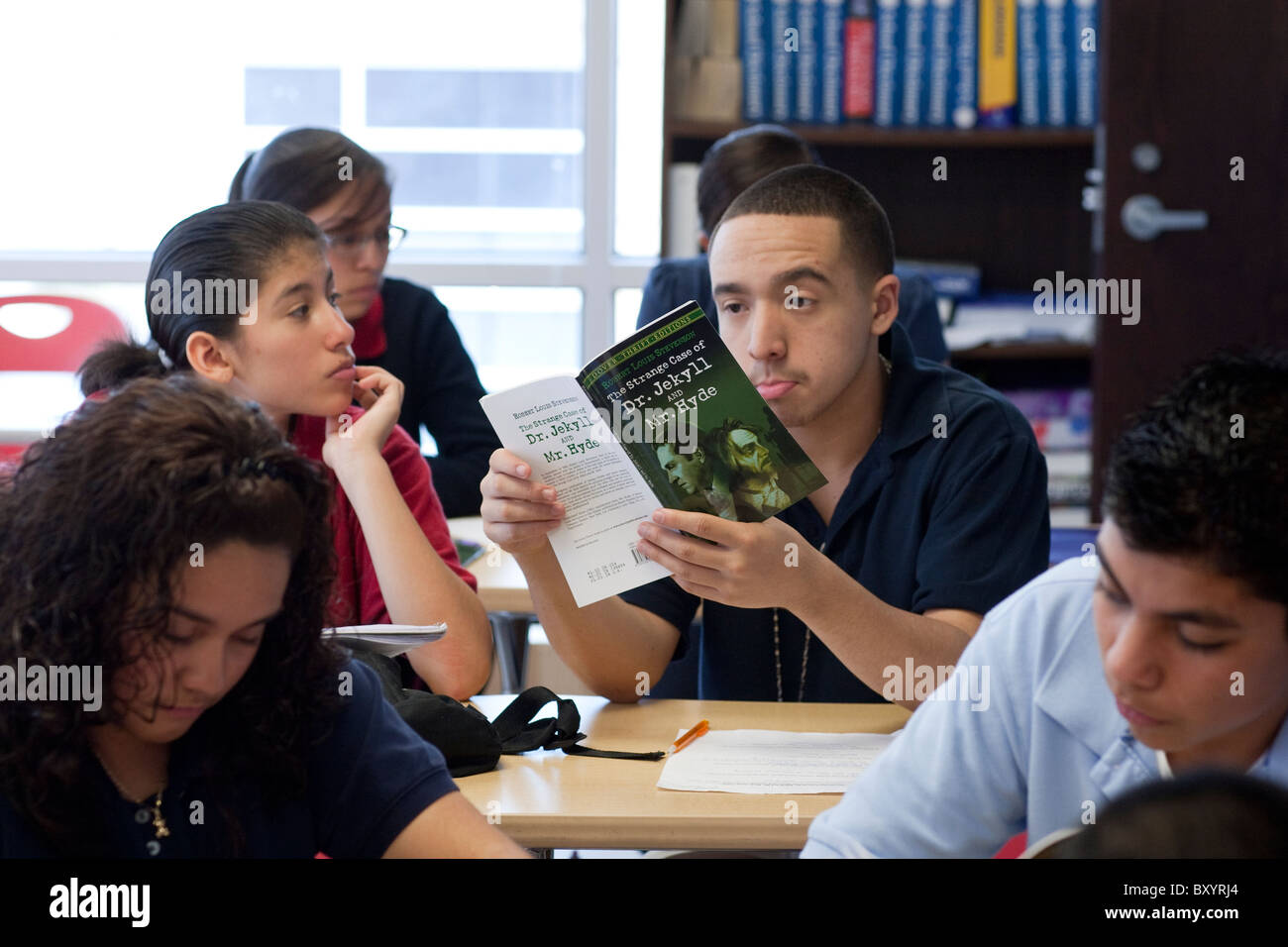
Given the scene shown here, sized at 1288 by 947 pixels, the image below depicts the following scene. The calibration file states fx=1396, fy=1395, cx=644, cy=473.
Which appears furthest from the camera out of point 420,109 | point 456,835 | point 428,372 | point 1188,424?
point 420,109

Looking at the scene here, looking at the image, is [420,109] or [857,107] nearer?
[857,107]

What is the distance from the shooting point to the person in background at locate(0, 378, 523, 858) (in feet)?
3.36

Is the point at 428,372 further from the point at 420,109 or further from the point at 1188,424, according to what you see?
the point at 1188,424

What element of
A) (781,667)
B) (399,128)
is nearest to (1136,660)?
(781,667)

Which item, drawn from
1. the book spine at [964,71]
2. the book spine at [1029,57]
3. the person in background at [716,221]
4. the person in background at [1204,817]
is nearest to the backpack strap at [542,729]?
the person in background at [1204,817]

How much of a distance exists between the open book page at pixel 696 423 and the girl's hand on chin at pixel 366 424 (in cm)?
49

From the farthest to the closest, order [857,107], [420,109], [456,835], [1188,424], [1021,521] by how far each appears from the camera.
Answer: [420,109], [857,107], [1021,521], [456,835], [1188,424]

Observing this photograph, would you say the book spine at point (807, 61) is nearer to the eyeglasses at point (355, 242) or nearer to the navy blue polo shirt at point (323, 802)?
the eyeglasses at point (355, 242)

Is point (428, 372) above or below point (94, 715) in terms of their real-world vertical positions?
above

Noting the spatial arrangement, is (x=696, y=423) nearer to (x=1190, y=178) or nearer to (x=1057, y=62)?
(x=1190, y=178)

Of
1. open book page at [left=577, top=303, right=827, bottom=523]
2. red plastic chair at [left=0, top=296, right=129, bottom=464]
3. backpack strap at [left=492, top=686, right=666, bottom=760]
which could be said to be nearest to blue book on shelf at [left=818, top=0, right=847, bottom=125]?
red plastic chair at [left=0, top=296, right=129, bottom=464]
